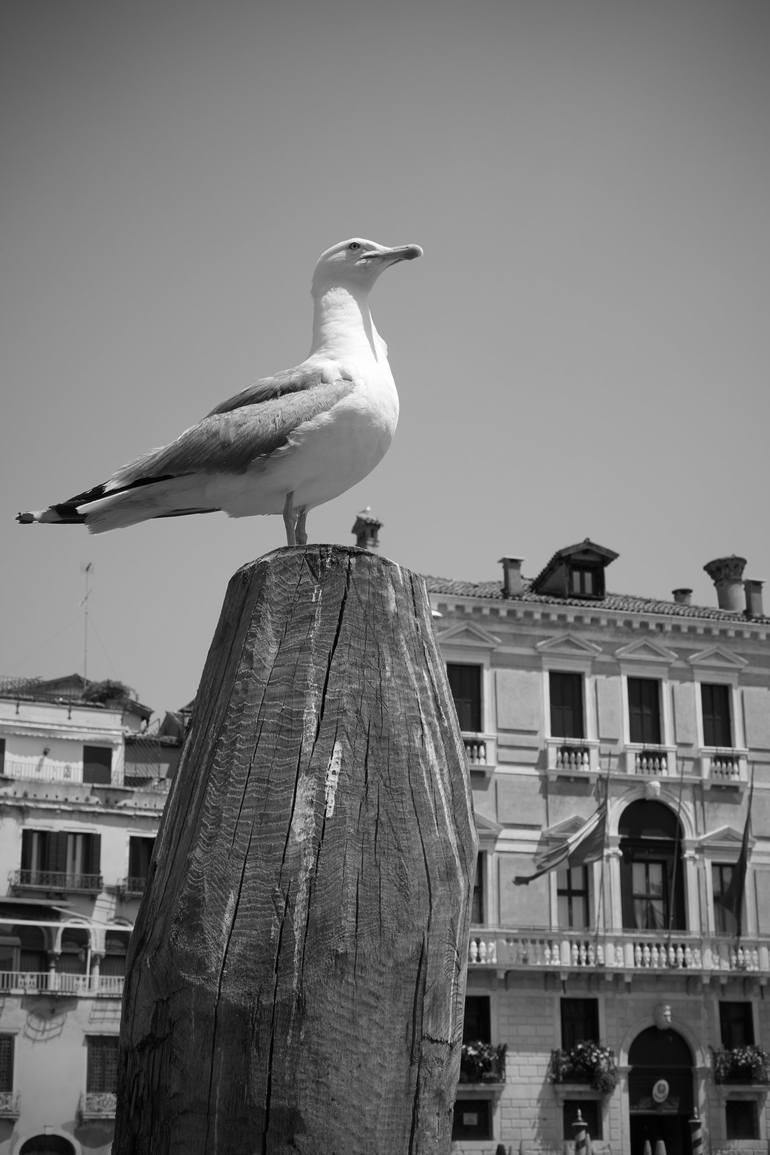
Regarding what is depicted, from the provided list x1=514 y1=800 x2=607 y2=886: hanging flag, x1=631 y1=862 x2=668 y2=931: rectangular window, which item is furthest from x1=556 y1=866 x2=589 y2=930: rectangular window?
x1=631 y1=862 x2=668 y2=931: rectangular window

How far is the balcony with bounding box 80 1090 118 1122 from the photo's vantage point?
1175 inches

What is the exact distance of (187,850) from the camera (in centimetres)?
232

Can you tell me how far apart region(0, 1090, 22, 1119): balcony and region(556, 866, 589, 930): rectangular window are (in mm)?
12215

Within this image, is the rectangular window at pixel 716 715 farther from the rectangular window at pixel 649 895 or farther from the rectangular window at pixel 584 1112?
the rectangular window at pixel 584 1112

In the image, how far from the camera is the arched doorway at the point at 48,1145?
29797 millimetres

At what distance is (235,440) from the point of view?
14.9 ft

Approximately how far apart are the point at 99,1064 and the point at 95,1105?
1086 millimetres

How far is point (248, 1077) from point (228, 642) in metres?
0.76

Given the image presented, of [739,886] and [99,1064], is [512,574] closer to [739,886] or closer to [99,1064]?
[739,886]

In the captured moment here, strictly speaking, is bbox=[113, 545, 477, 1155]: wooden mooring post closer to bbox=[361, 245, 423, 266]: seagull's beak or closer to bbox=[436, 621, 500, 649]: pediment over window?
bbox=[361, 245, 423, 266]: seagull's beak

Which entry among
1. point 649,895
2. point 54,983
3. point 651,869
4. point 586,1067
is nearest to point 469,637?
point 651,869

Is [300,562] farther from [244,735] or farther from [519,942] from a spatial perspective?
[519,942]

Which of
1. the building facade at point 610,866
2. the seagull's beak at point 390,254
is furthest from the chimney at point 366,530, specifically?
the seagull's beak at point 390,254

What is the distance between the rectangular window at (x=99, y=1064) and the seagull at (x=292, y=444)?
28382 millimetres
